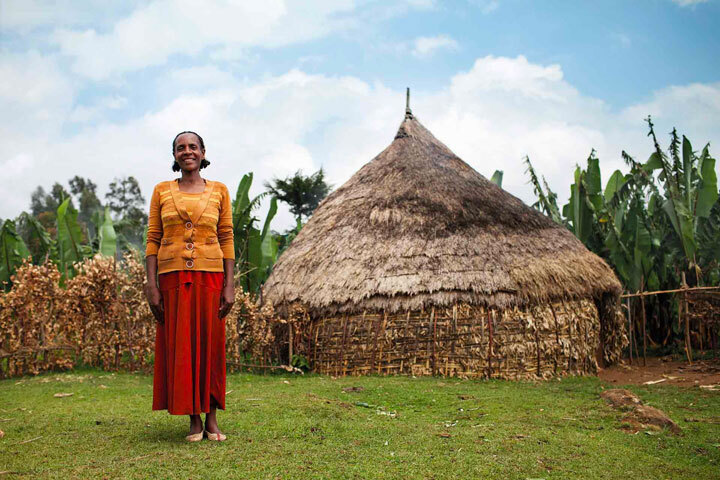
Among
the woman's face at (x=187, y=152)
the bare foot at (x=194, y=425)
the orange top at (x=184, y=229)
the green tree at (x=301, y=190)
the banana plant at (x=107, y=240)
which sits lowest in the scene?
the bare foot at (x=194, y=425)

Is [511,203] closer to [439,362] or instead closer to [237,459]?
[439,362]

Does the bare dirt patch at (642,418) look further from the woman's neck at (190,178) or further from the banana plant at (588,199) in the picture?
the banana plant at (588,199)

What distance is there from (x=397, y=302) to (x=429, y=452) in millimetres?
4259

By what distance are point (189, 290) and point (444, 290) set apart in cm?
484

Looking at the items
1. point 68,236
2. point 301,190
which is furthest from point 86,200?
point 68,236

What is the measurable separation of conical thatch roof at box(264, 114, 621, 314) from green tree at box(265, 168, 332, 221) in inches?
539

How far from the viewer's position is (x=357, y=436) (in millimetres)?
4152

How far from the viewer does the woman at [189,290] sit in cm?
356

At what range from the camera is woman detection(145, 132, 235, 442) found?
3564mm

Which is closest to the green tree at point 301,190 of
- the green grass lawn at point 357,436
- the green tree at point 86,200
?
the green tree at point 86,200

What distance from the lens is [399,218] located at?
30.0ft

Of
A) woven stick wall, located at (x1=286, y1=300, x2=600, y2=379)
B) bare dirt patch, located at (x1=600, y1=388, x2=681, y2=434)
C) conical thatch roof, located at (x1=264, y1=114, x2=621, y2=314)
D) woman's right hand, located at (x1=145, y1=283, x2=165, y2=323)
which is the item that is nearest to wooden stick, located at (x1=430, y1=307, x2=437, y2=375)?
woven stick wall, located at (x1=286, y1=300, x2=600, y2=379)

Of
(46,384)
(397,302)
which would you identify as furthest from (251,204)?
(46,384)

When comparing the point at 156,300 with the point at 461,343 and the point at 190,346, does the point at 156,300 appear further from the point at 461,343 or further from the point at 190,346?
the point at 461,343
